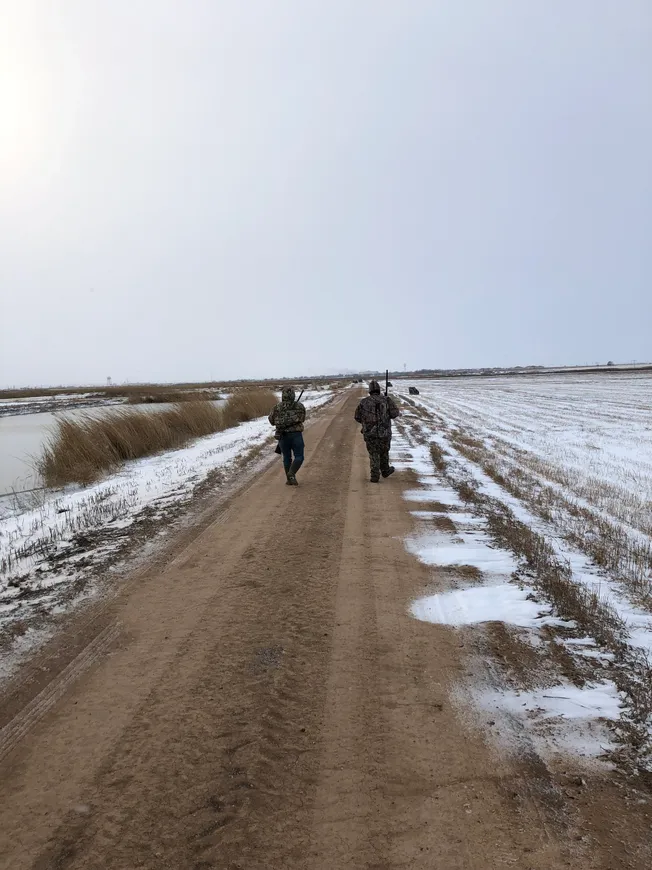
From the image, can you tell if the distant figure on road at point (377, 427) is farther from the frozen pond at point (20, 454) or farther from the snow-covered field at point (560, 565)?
the frozen pond at point (20, 454)

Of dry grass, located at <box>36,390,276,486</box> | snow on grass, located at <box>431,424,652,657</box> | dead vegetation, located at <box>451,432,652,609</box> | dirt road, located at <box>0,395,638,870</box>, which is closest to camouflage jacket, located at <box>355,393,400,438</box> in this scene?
snow on grass, located at <box>431,424,652,657</box>

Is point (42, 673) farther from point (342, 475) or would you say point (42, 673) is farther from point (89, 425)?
point (89, 425)

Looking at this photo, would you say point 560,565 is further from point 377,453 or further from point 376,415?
point 376,415

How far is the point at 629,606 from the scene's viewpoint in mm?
4160

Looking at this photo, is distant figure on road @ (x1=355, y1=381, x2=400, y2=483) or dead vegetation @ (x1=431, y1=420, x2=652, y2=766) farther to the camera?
distant figure on road @ (x1=355, y1=381, x2=400, y2=483)

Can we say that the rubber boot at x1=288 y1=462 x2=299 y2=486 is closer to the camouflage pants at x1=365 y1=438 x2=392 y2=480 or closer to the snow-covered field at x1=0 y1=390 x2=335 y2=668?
the camouflage pants at x1=365 y1=438 x2=392 y2=480

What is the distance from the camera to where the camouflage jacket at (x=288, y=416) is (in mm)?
9453

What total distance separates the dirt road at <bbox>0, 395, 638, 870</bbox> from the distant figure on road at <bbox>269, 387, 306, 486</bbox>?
189 inches

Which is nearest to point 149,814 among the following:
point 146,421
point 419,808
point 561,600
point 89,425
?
point 419,808

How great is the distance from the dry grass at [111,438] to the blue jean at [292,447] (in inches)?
219

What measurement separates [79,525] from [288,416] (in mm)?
3933

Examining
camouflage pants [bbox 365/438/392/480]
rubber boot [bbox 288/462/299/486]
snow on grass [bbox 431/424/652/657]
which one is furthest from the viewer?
camouflage pants [bbox 365/438/392/480]

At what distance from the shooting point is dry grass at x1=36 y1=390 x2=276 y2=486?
12.9m

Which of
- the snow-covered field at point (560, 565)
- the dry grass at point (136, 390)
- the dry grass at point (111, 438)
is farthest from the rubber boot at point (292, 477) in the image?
the dry grass at point (136, 390)
